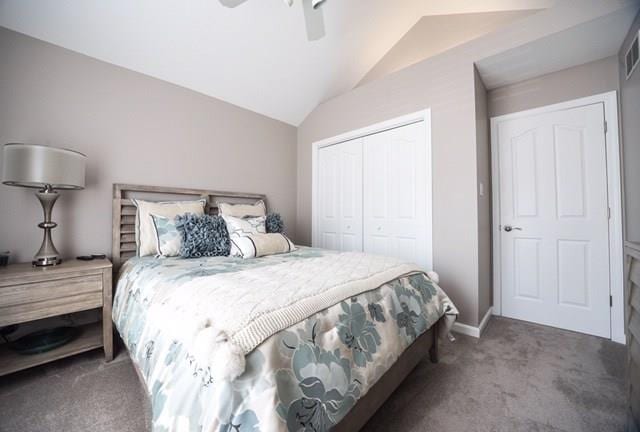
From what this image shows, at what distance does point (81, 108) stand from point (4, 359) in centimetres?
186

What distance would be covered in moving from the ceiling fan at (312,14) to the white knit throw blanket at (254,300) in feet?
5.45

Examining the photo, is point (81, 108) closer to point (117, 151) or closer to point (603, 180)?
point (117, 151)

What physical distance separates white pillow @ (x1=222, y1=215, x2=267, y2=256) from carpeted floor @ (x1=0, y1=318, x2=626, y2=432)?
3.65 ft

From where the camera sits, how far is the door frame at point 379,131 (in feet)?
8.13

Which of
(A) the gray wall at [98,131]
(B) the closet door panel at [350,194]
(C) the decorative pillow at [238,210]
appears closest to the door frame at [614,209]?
(B) the closet door panel at [350,194]

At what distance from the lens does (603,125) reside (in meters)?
2.16

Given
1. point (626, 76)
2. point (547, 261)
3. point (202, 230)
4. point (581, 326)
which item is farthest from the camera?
point (547, 261)

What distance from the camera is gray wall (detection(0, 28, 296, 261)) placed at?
1875 mm

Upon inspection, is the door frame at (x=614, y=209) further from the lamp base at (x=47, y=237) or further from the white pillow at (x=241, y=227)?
the lamp base at (x=47, y=237)

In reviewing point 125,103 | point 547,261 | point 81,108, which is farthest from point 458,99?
point 81,108

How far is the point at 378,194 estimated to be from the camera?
9.63ft

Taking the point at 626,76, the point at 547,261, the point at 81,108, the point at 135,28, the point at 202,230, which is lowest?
the point at 547,261

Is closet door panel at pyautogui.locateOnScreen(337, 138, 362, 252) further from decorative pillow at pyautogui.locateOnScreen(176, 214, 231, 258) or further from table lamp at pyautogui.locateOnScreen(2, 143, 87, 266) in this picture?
table lamp at pyautogui.locateOnScreen(2, 143, 87, 266)

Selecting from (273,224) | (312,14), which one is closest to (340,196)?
(273,224)
